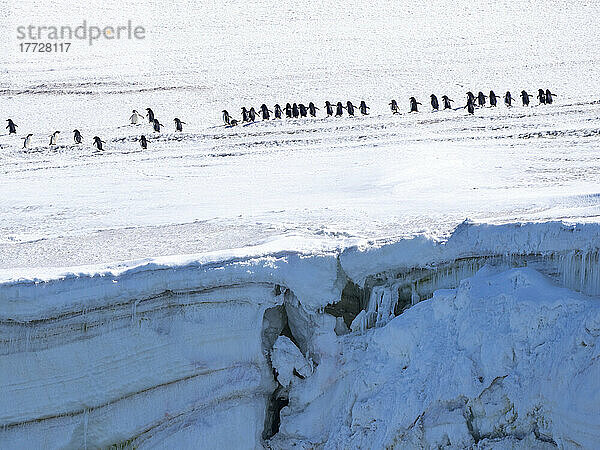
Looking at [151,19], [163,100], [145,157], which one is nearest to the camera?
[145,157]

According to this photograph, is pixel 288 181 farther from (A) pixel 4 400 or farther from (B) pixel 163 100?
(B) pixel 163 100

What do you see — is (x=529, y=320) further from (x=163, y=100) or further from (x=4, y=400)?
(x=163, y=100)

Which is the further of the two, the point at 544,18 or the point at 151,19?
the point at 151,19

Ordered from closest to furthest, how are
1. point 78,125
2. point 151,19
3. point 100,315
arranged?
point 100,315, point 78,125, point 151,19

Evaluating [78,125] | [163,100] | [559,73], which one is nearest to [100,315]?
[78,125]

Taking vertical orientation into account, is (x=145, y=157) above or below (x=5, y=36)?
below

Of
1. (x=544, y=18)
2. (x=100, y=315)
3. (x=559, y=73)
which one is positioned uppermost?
(x=544, y=18)

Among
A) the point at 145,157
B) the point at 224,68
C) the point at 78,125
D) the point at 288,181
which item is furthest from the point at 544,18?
the point at 288,181
